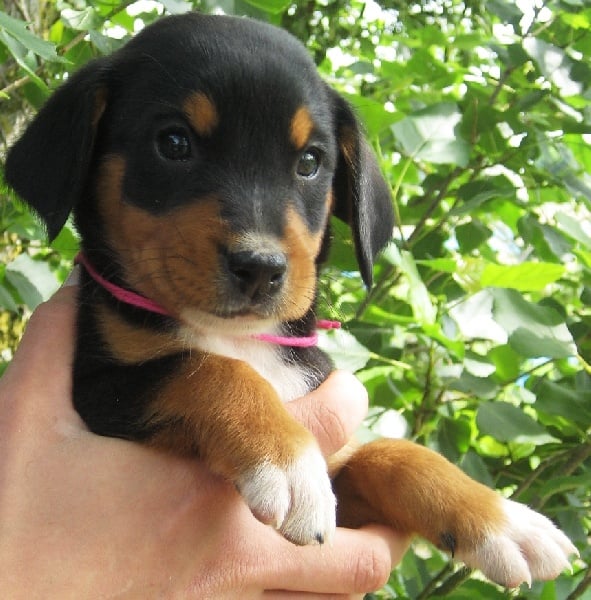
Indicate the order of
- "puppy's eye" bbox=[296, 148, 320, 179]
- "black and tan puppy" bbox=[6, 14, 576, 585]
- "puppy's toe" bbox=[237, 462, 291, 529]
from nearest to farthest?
"puppy's toe" bbox=[237, 462, 291, 529] < "black and tan puppy" bbox=[6, 14, 576, 585] < "puppy's eye" bbox=[296, 148, 320, 179]

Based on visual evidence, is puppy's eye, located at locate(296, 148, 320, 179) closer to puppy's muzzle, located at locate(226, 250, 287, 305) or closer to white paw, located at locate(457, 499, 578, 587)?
puppy's muzzle, located at locate(226, 250, 287, 305)

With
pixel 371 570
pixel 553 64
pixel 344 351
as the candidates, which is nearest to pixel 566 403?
pixel 344 351

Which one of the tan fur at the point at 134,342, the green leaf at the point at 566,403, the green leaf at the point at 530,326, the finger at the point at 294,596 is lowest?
the finger at the point at 294,596

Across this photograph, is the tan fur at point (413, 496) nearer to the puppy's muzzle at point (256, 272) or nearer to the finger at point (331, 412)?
the finger at point (331, 412)

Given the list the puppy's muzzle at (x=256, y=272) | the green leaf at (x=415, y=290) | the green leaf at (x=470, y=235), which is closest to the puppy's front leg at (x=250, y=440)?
the puppy's muzzle at (x=256, y=272)

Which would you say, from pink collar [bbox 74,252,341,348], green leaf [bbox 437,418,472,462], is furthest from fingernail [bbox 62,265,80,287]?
green leaf [bbox 437,418,472,462]

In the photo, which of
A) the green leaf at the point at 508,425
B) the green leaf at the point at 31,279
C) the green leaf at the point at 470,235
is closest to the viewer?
the green leaf at the point at 508,425
